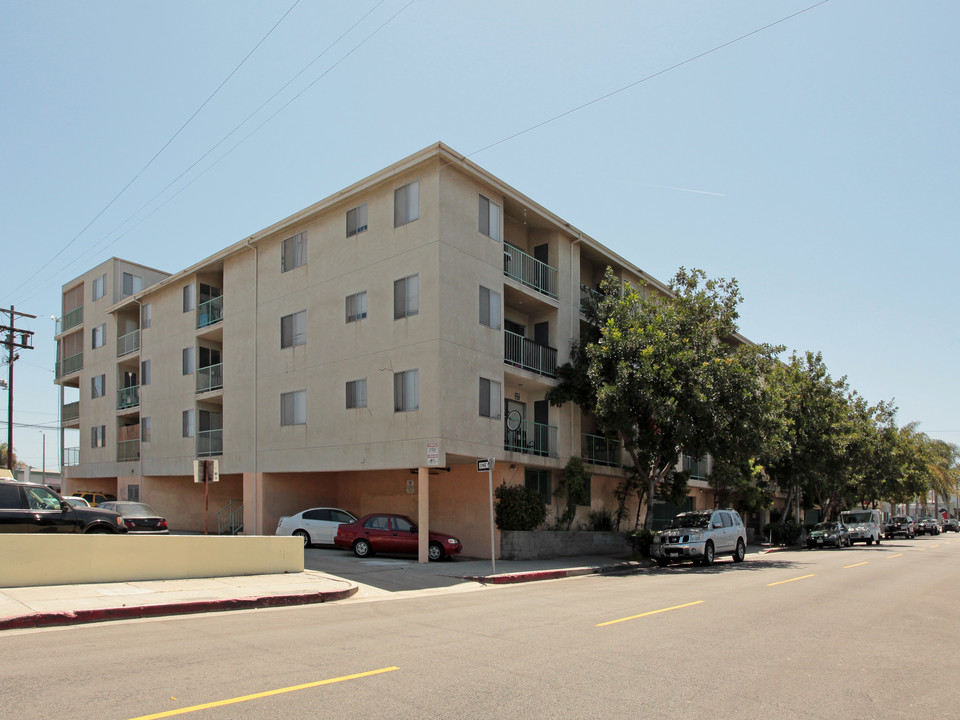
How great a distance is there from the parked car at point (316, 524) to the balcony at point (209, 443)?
5842 millimetres

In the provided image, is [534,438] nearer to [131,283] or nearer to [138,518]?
[138,518]

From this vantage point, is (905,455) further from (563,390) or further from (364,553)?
(364,553)

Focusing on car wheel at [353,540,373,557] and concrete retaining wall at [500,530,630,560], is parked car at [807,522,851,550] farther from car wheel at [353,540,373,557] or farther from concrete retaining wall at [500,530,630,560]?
car wheel at [353,540,373,557]

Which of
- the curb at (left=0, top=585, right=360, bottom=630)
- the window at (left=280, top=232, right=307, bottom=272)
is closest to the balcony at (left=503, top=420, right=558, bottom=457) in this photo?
the window at (left=280, top=232, right=307, bottom=272)

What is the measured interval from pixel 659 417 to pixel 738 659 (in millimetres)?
15543

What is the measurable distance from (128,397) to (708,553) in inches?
1112

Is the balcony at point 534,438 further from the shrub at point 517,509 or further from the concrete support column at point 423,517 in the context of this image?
the concrete support column at point 423,517

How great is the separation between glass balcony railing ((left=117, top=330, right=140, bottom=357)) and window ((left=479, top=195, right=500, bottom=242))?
21304mm

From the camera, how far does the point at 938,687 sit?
745 cm

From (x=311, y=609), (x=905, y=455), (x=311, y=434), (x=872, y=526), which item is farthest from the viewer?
(x=905, y=455)

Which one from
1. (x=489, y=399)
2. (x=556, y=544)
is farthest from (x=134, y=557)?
(x=556, y=544)

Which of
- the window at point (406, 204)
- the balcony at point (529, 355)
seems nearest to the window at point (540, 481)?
the balcony at point (529, 355)

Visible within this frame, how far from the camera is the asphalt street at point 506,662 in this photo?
6.29 m

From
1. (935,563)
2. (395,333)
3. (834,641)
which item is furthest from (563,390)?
(834,641)
